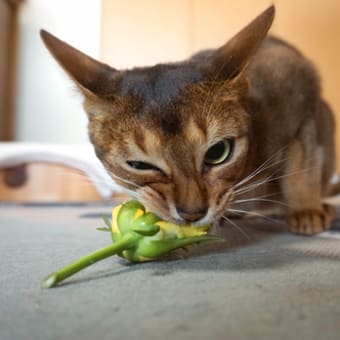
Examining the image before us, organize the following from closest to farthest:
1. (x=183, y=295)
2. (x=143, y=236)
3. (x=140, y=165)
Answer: (x=183, y=295), (x=143, y=236), (x=140, y=165)

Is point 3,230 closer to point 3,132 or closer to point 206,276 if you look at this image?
point 206,276

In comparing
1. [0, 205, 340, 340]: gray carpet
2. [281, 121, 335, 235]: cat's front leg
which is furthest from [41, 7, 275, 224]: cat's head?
[281, 121, 335, 235]: cat's front leg

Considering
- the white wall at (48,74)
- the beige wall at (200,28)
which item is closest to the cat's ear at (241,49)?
the beige wall at (200,28)

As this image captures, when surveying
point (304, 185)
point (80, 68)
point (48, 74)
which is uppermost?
point (48, 74)

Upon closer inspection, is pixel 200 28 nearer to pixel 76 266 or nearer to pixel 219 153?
pixel 219 153

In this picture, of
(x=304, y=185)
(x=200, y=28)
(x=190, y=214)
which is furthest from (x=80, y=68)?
(x=200, y=28)

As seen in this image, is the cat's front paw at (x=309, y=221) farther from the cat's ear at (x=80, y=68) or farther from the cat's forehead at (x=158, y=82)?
the cat's ear at (x=80, y=68)
